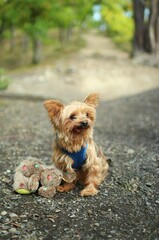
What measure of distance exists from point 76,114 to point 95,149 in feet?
3.79

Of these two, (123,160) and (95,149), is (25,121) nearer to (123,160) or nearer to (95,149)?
(123,160)


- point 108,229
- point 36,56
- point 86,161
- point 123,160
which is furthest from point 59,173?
point 36,56

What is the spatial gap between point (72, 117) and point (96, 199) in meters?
1.38

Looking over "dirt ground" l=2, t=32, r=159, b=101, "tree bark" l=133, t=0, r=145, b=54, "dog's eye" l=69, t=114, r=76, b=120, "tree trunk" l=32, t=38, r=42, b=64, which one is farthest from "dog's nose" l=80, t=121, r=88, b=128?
"tree bark" l=133, t=0, r=145, b=54

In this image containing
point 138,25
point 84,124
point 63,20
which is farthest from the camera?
point 138,25

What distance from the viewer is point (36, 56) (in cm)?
2777

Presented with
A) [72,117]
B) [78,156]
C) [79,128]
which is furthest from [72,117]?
[78,156]

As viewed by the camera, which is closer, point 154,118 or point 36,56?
point 154,118

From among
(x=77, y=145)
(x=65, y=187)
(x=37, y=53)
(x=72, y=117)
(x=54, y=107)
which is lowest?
(x=65, y=187)

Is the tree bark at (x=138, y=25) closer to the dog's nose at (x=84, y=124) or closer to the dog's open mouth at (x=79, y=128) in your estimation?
the dog's open mouth at (x=79, y=128)

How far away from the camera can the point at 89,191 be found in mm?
6000

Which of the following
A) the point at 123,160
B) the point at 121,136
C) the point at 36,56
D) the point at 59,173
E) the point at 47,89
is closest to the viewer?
the point at 59,173

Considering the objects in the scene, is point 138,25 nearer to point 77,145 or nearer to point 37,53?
point 37,53

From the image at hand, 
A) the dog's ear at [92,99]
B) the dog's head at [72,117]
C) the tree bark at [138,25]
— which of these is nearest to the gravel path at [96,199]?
the dog's head at [72,117]
